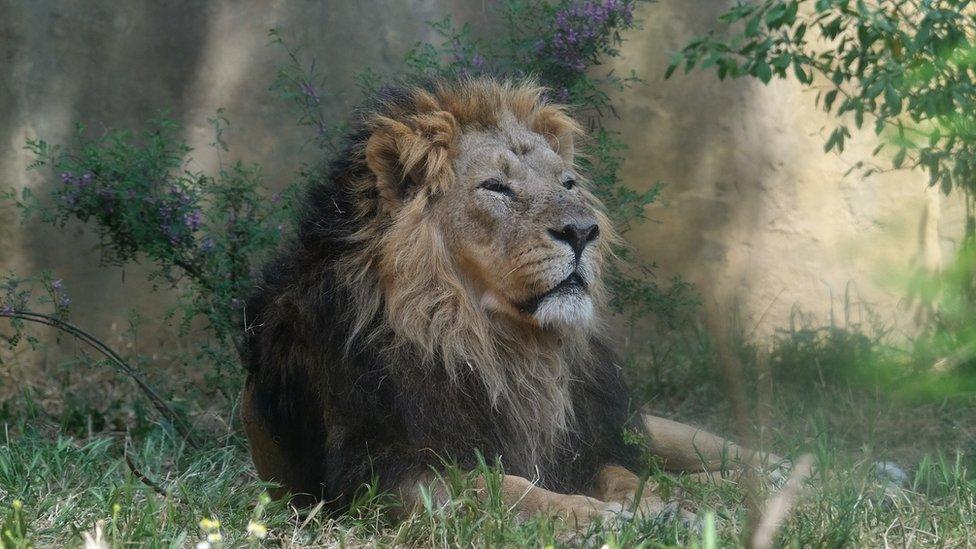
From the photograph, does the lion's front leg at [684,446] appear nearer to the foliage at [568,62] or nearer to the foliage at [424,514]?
the foliage at [424,514]

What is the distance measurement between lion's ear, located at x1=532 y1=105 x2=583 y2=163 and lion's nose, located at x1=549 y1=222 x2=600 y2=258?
2.11ft

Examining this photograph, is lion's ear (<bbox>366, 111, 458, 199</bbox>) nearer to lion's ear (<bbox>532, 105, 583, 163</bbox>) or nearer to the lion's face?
the lion's face

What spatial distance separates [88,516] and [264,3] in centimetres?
386

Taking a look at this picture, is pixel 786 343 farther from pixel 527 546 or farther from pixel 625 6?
pixel 527 546

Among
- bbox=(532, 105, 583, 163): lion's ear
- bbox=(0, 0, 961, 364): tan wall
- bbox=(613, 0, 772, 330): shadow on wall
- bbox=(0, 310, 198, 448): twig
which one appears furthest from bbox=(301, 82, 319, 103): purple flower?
bbox=(613, 0, 772, 330): shadow on wall

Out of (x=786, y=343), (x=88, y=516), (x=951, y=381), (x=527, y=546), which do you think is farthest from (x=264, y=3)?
(x=951, y=381)

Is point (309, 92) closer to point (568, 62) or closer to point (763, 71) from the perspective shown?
point (568, 62)

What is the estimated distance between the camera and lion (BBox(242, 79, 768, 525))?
3.57m

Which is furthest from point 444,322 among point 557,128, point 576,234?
point 557,128

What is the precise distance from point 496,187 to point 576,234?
37cm

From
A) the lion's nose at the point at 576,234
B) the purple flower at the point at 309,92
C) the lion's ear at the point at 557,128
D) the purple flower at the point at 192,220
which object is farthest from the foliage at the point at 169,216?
the lion's nose at the point at 576,234

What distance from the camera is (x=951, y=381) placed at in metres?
1.37

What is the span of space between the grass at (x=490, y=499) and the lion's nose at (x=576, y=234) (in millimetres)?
770

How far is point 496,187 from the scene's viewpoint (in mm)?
3777
